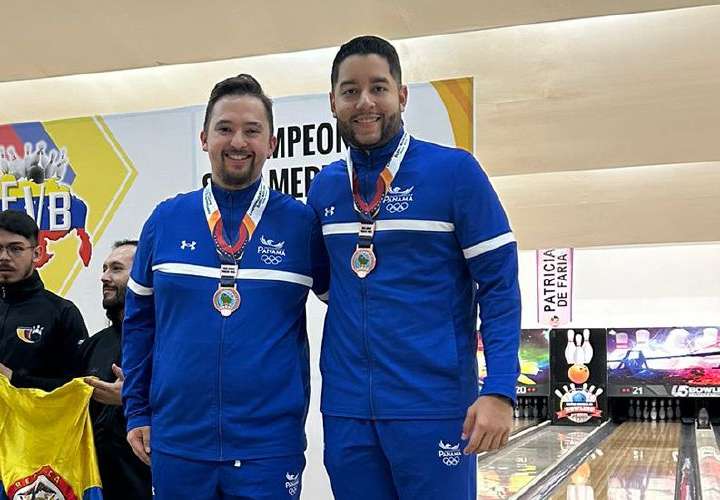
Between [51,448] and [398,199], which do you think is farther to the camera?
[51,448]

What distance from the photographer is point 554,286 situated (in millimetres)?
11562

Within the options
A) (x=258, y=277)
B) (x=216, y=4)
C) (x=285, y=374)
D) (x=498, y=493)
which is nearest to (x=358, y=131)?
(x=258, y=277)

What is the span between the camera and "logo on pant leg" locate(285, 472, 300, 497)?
195 centimetres

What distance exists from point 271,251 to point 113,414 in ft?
4.13

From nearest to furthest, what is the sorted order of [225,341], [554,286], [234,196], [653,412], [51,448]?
[225,341] < [234,196] < [51,448] < [653,412] < [554,286]

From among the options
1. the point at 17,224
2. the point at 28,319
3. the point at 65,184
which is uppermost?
the point at 65,184

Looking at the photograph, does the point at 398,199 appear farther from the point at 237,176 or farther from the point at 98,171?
the point at 98,171

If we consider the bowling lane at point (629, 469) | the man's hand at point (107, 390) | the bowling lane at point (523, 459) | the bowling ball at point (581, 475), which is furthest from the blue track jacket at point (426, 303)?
the bowling ball at point (581, 475)

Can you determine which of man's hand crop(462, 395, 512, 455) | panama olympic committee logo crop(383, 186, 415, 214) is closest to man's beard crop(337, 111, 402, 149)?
panama olympic committee logo crop(383, 186, 415, 214)

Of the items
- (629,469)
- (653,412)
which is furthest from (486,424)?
(653,412)

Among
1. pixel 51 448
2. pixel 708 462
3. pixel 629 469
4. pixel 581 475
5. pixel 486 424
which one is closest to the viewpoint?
pixel 486 424

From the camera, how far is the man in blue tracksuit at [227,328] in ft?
6.34

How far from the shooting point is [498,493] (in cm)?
582

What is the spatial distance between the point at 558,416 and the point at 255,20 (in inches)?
302
